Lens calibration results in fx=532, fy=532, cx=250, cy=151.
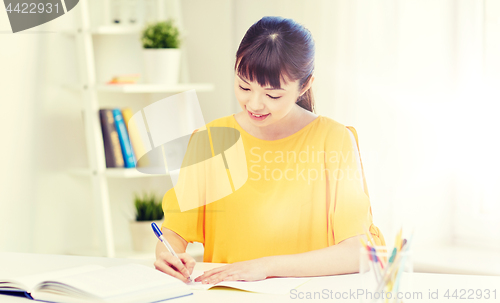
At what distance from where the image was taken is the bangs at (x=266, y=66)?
1.32m

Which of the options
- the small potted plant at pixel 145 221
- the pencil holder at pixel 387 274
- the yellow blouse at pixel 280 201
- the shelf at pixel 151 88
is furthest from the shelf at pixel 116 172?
the pencil holder at pixel 387 274

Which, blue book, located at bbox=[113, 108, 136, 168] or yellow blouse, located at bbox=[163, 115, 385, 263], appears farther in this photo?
blue book, located at bbox=[113, 108, 136, 168]

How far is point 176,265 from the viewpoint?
3.59 ft

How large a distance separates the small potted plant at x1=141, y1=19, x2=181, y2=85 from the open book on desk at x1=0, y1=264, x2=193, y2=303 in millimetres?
1239

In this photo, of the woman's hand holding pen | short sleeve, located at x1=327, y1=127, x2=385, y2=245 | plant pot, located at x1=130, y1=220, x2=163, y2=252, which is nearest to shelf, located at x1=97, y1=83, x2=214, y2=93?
plant pot, located at x1=130, y1=220, x2=163, y2=252

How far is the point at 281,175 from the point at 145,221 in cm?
93

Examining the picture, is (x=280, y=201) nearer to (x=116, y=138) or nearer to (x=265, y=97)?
(x=265, y=97)

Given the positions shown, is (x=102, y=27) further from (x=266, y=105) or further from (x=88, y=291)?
(x=88, y=291)

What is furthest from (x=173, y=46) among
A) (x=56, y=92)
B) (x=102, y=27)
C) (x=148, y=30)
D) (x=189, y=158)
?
(x=189, y=158)

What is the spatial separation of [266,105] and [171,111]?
663 mm

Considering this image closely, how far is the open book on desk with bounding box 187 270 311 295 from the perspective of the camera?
1003mm

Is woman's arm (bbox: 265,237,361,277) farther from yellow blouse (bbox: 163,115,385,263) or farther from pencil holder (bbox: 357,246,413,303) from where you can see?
pencil holder (bbox: 357,246,413,303)

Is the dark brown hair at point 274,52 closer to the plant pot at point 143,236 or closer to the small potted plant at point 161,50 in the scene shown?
the small potted plant at point 161,50

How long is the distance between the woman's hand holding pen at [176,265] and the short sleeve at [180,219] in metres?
0.25
